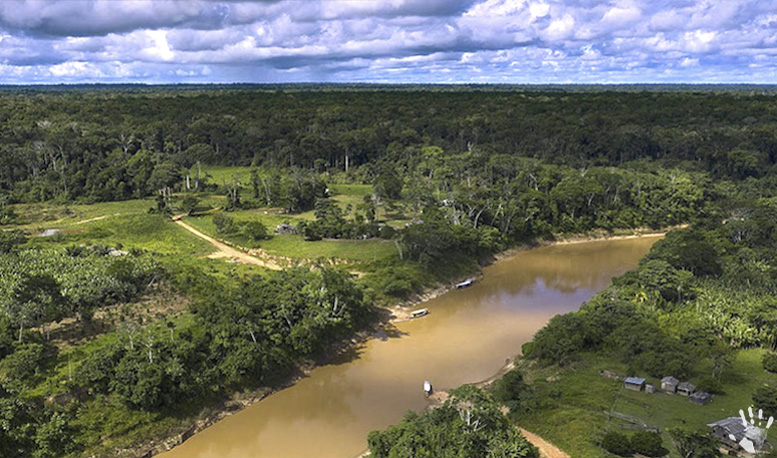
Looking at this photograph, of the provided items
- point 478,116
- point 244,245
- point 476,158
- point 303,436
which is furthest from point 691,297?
point 478,116

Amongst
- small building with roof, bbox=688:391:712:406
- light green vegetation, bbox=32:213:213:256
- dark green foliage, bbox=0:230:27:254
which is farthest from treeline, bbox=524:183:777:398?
dark green foliage, bbox=0:230:27:254

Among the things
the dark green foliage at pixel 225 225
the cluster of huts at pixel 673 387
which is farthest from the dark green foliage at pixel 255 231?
the cluster of huts at pixel 673 387

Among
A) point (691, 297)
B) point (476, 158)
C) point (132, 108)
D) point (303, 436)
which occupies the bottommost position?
point (303, 436)

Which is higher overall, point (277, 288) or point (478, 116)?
point (478, 116)

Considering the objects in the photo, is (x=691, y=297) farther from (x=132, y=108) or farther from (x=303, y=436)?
(x=132, y=108)

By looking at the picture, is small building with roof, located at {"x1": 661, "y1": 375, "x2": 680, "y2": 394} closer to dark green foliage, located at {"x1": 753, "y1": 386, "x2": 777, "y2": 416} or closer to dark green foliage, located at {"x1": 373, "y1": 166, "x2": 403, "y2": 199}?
dark green foliage, located at {"x1": 753, "y1": 386, "x2": 777, "y2": 416}

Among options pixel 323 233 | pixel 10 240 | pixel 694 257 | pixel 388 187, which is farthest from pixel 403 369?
pixel 388 187

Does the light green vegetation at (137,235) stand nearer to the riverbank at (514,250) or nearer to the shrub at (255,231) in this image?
the shrub at (255,231)
